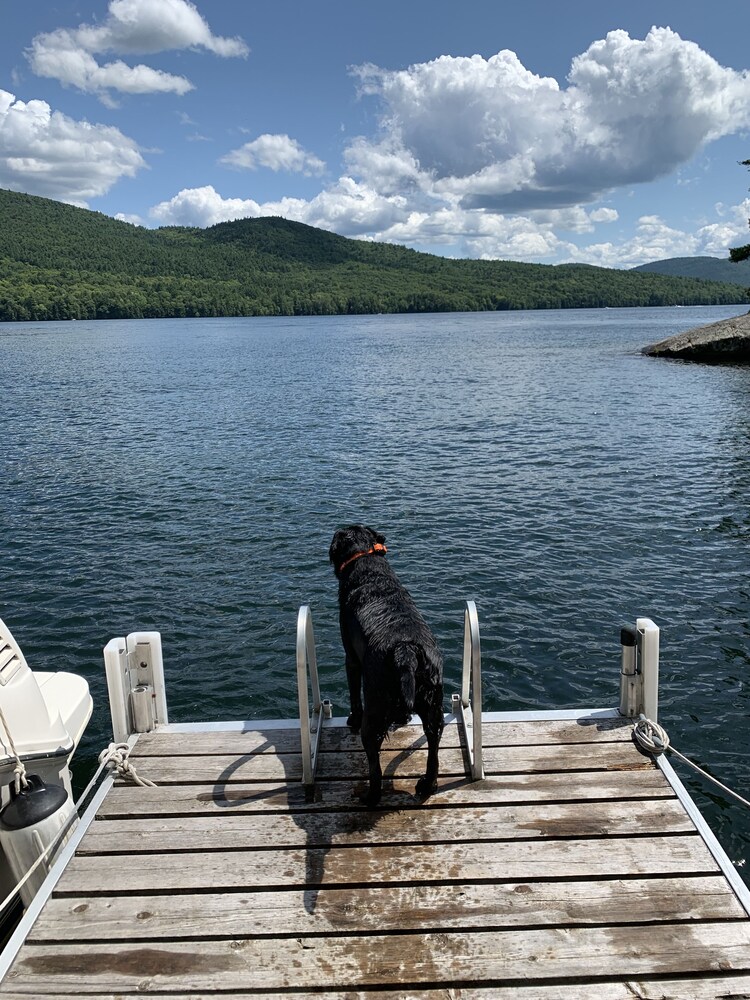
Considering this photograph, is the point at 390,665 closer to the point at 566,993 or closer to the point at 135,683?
the point at 566,993

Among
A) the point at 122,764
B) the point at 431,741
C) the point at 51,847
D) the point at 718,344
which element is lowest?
the point at 51,847

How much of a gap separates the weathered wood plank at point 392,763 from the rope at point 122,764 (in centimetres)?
11

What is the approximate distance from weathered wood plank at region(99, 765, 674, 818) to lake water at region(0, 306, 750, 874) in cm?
266

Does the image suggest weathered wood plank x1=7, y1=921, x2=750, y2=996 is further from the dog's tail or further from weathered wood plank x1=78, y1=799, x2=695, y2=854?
the dog's tail

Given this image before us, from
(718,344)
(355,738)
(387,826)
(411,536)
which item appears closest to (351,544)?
(355,738)

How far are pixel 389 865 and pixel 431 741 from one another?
3.23 feet

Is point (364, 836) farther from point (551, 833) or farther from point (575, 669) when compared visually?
point (575, 669)

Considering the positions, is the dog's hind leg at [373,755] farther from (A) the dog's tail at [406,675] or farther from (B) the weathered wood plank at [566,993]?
(B) the weathered wood plank at [566,993]

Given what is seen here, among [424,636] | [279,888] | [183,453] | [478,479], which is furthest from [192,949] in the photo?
[183,453]

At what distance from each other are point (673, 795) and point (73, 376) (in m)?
56.0

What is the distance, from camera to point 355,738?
6.82 meters

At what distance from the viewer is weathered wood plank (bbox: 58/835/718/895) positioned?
16.4 ft

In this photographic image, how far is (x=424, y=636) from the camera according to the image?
222 inches

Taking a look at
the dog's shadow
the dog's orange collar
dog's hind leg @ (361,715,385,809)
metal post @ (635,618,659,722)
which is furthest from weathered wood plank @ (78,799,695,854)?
the dog's orange collar
